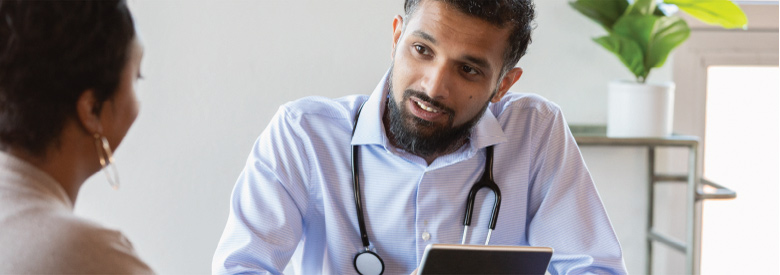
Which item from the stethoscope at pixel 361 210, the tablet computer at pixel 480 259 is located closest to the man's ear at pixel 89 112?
the tablet computer at pixel 480 259

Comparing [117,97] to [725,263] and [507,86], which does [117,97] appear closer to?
[507,86]

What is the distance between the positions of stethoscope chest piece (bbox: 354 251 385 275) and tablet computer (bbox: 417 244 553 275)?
1.25 feet

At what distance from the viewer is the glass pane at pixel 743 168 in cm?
268

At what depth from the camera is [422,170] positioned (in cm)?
160

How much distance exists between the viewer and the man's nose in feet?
4.91

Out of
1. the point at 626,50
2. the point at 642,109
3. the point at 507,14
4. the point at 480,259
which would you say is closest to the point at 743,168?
the point at 642,109

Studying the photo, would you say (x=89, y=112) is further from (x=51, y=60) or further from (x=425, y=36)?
(x=425, y=36)

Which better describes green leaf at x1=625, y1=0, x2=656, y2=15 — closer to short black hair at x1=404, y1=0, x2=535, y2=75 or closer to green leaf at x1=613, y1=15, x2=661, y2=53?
green leaf at x1=613, y1=15, x2=661, y2=53

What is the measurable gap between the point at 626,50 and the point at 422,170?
0.98m

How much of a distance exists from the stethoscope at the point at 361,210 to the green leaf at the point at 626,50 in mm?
832

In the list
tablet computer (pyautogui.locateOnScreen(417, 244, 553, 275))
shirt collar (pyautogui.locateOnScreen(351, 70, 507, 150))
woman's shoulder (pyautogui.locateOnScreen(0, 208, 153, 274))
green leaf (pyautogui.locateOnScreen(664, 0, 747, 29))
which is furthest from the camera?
green leaf (pyautogui.locateOnScreen(664, 0, 747, 29))

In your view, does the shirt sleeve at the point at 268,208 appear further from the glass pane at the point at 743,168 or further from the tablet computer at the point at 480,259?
the glass pane at the point at 743,168

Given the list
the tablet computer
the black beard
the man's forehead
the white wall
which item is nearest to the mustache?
the black beard

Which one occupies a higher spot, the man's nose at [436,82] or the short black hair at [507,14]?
the short black hair at [507,14]
